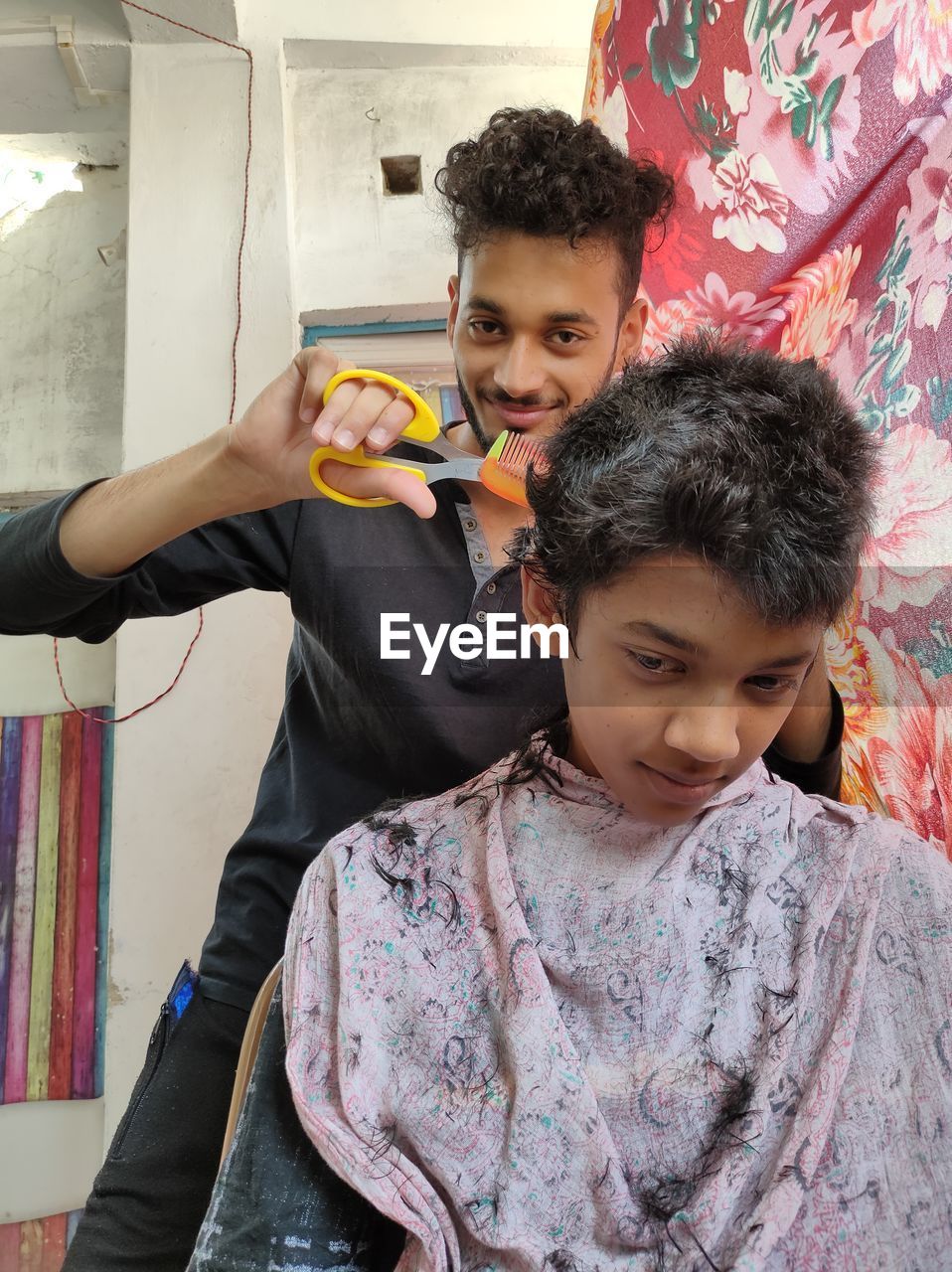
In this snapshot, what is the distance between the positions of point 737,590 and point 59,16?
234cm

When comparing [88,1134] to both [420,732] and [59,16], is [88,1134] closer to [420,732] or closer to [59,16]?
[420,732]

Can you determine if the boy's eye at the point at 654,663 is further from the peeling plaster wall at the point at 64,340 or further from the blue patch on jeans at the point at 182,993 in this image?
the peeling plaster wall at the point at 64,340

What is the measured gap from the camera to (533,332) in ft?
3.97

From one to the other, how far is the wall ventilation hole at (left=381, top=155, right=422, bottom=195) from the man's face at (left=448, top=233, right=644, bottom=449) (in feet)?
3.85

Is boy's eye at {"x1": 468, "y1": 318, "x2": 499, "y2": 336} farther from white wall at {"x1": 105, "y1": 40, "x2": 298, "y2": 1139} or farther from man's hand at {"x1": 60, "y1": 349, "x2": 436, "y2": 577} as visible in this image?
white wall at {"x1": 105, "y1": 40, "x2": 298, "y2": 1139}

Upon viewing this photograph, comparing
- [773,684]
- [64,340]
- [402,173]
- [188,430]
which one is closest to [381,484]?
[773,684]

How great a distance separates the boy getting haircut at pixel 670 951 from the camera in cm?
72

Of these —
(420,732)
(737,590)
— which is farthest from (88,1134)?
(737,590)

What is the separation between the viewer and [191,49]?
2.29 meters

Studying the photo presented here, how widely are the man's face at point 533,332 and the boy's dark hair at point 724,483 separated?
0.98 ft

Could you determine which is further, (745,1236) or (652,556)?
(652,556)

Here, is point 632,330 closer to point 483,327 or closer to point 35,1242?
point 483,327

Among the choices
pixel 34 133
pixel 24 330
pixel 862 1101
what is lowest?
pixel 862 1101

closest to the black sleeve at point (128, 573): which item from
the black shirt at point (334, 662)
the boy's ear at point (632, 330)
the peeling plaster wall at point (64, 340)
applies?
the black shirt at point (334, 662)
